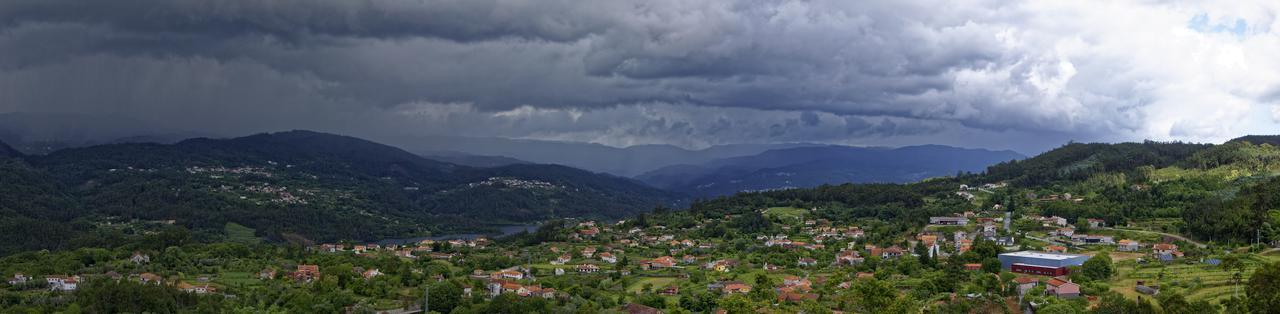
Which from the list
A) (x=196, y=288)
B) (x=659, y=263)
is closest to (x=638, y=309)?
(x=659, y=263)

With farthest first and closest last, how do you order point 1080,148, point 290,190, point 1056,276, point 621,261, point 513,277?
point 290,190, point 1080,148, point 621,261, point 513,277, point 1056,276

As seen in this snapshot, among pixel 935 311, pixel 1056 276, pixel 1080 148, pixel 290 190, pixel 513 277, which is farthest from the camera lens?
pixel 290 190

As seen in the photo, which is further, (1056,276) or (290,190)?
(290,190)

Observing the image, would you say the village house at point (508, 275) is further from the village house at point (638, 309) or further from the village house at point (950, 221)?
the village house at point (950, 221)

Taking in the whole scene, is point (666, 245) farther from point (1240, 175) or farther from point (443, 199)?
point (443, 199)

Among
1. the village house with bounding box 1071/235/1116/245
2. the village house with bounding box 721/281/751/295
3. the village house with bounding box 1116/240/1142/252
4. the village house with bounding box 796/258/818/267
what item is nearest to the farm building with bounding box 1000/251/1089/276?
the village house with bounding box 1116/240/1142/252

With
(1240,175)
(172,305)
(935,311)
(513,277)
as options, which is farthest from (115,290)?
(1240,175)

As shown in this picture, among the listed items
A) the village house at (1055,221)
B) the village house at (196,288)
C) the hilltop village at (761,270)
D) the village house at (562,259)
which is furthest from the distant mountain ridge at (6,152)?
the village house at (1055,221)

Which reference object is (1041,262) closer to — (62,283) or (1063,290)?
(1063,290)
